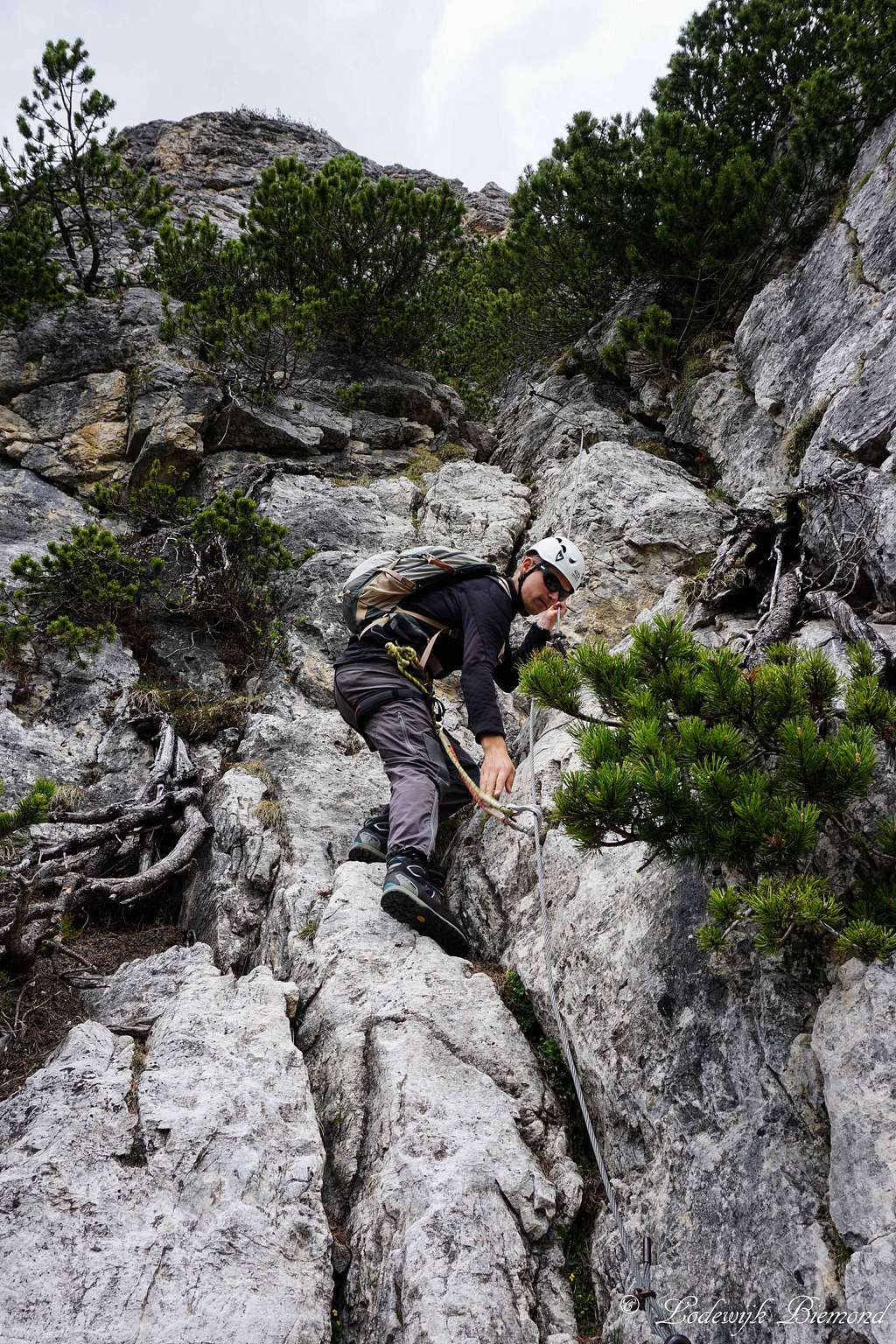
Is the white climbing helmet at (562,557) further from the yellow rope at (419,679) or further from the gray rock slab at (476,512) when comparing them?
the gray rock slab at (476,512)

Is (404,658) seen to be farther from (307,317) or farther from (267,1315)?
(307,317)

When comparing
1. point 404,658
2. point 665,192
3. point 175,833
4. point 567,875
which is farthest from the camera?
point 665,192

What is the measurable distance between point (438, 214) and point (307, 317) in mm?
3172

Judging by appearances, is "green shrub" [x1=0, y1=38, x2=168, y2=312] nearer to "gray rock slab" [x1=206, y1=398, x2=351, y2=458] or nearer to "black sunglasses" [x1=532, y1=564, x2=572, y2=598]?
"gray rock slab" [x1=206, y1=398, x2=351, y2=458]

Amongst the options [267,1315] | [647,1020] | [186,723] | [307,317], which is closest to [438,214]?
[307,317]

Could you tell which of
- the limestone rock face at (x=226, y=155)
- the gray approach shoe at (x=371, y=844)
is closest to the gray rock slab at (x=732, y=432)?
the gray approach shoe at (x=371, y=844)

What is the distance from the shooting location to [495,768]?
482cm

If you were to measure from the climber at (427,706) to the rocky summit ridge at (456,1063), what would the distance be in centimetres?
29

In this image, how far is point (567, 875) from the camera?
4.63 metres

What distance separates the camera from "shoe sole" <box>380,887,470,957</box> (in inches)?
180

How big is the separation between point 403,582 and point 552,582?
1.24 meters

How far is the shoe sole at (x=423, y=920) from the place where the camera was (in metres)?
4.58

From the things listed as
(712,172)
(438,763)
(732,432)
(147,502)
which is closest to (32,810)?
(438,763)

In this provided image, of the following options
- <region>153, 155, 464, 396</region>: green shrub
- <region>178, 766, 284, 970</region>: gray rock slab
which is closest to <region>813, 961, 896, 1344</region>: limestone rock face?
<region>178, 766, 284, 970</region>: gray rock slab
